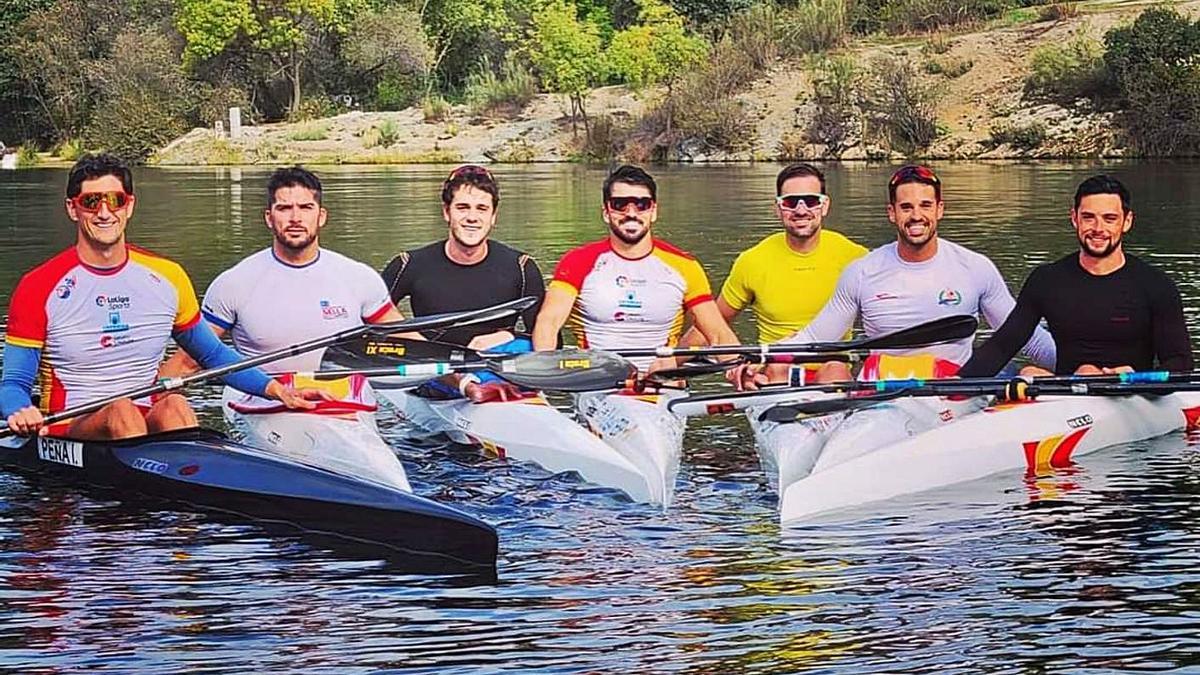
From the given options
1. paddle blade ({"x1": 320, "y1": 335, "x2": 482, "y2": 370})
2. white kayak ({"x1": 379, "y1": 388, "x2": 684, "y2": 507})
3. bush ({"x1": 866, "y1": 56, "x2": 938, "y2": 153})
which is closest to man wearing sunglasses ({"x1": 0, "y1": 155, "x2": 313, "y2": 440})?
paddle blade ({"x1": 320, "y1": 335, "x2": 482, "y2": 370})

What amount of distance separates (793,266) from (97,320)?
413cm

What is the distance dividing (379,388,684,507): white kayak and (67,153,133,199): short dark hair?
2.57m

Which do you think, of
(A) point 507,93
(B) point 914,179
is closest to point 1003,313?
(B) point 914,179

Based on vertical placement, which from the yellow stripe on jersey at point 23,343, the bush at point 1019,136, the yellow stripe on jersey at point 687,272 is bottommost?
the yellow stripe on jersey at point 23,343

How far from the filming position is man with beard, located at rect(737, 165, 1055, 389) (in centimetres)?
1012

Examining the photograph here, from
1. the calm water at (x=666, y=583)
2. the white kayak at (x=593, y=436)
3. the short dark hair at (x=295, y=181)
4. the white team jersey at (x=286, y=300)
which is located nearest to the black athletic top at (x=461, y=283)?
the white kayak at (x=593, y=436)

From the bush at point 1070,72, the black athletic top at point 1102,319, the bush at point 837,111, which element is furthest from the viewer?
the bush at point 837,111

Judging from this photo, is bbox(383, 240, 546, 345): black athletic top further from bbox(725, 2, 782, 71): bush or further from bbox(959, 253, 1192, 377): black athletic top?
bbox(725, 2, 782, 71): bush

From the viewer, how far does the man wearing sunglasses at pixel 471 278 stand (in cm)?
1078

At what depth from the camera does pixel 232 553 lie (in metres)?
8.20

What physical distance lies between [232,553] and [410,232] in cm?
1712

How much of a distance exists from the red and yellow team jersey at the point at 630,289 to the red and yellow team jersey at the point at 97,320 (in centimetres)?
233

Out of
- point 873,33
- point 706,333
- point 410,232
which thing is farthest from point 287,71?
point 706,333

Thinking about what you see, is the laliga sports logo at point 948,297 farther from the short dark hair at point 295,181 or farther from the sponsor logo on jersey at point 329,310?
the short dark hair at point 295,181
